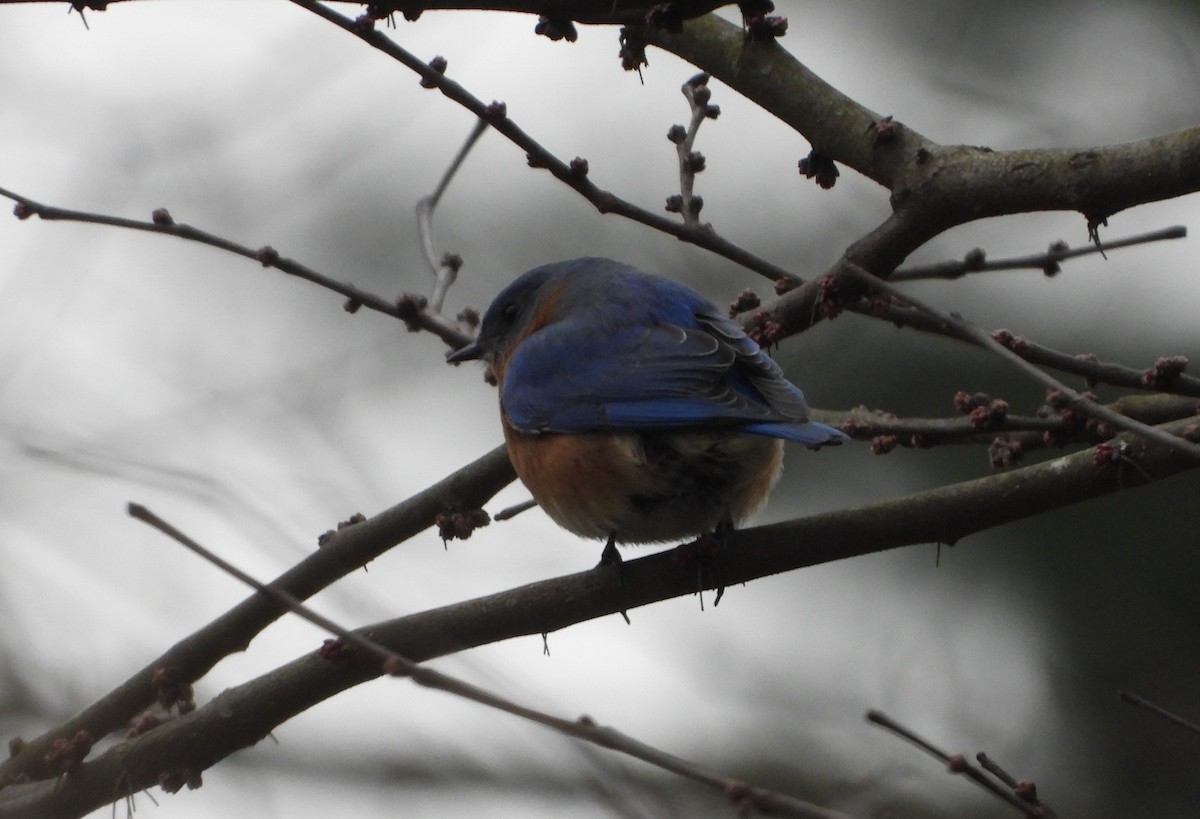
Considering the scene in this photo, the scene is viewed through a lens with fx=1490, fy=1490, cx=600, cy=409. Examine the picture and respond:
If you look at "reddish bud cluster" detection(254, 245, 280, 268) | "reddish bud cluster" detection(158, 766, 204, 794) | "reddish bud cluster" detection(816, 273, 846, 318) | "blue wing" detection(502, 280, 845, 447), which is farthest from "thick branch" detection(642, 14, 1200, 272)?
"reddish bud cluster" detection(158, 766, 204, 794)

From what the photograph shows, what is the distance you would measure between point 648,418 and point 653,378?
6.6 inches

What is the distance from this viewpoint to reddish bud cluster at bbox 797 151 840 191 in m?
3.84

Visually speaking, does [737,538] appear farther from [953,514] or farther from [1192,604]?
[1192,604]

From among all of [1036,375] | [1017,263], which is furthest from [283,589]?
[1036,375]

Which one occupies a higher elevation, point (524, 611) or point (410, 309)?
point (410, 309)

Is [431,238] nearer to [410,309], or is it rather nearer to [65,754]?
[410,309]

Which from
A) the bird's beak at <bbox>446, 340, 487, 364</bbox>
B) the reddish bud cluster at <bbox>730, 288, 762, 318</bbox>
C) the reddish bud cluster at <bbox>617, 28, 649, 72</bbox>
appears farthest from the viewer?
the bird's beak at <bbox>446, 340, 487, 364</bbox>

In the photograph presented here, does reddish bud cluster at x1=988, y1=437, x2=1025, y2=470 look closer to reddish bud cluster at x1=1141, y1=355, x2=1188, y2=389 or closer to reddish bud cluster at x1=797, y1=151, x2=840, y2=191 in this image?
reddish bud cluster at x1=1141, y1=355, x2=1188, y2=389

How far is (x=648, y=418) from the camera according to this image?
4.02 meters

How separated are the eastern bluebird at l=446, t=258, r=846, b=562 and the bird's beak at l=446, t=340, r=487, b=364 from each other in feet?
0.06

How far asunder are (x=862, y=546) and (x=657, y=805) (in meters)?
0.89

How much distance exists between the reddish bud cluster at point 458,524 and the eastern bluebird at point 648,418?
1.26 ft

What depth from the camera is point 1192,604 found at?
7.97 metres

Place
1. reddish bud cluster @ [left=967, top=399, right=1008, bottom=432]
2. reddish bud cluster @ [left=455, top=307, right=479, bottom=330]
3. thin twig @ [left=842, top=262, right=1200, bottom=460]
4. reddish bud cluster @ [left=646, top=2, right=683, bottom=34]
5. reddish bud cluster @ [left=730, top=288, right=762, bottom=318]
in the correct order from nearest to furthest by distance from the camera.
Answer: thin twig @ [left=842, top=262, right=1200, bottom=460] < reddish bud cluster @ [left=646, top=2, right=683, bottom=34] < reddish bud cluster @ [left=967, top=399, right=1008, bottom=432] < reddish bud cluster @ [left=730, top=288, right=762, bottom=318] < reddish bud cluster @ [left=455, top=307, right=479, bottom=330]
